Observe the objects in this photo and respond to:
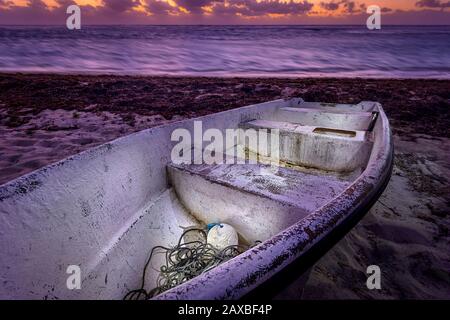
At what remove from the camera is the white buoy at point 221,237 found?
2.26 metres

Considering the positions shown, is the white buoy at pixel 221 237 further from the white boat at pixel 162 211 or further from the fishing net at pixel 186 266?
the white boat at pixel 162 211

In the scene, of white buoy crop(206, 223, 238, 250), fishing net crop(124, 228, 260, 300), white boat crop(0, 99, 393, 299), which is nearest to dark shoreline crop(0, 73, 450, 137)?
white boat crop(0, 99, 393, 299)

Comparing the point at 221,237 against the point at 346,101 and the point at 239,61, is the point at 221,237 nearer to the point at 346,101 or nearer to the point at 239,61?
the point at 346,101

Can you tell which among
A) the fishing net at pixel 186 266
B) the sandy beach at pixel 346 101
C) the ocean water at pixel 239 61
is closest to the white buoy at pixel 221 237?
the fishing net at pixel 186 266

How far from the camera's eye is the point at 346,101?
386 inches

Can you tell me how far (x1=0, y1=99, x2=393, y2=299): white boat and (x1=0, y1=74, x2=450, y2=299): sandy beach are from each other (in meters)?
0.70

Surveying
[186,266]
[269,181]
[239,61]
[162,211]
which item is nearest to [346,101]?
[269,181]

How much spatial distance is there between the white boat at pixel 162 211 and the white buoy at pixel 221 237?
17 cm

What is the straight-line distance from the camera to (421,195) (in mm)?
3662

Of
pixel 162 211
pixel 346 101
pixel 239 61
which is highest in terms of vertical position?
pixel 239 61

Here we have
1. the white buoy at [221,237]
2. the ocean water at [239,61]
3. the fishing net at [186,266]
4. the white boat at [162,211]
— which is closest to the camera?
the white boat at [162,211]

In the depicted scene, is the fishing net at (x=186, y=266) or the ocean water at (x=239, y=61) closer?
the fishing net at (x=186, y=266)

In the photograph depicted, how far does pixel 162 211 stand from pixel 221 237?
754 millimetres

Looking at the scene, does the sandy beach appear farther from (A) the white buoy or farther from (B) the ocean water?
(B) the ocean water
